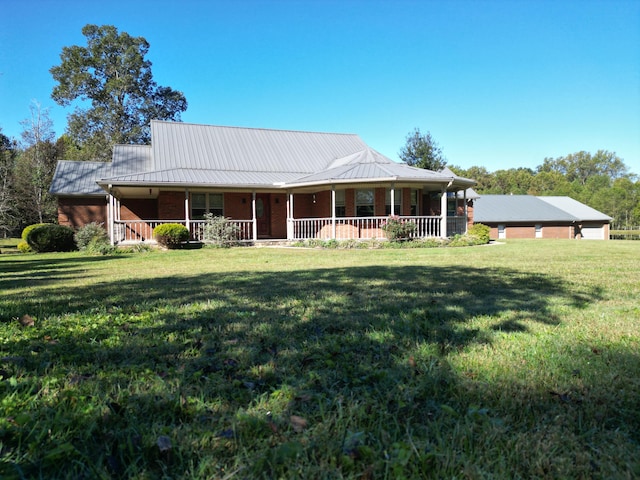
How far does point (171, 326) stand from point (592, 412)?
329cm

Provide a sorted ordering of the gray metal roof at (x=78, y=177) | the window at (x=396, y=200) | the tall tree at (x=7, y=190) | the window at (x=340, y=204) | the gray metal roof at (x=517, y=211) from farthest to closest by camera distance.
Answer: the gray metal roof at (x=517, y=211) → the tall tree at (x=7, y=190) → the gray metal roof at (x=78, y=177) → the window at (x=340, y=204) → the window at (x=396, y=200)

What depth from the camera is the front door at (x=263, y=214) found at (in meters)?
22.1

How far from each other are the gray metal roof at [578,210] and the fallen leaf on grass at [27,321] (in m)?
48.7

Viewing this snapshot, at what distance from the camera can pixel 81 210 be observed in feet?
76.4

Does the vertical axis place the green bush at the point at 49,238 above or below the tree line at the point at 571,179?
below

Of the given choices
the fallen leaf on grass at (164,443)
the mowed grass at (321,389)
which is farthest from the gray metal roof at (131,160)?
the fallen leaf on grass at (164,443)

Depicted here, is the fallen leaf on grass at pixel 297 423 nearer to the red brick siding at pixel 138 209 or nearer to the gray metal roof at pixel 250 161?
the gray metal roof at pixel 250 161

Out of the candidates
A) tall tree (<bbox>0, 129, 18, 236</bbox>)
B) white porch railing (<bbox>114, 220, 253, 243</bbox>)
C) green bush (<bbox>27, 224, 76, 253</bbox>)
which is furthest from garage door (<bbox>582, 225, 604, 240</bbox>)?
tall tree (<bbox>0, 129, 18, 236</bbox>)

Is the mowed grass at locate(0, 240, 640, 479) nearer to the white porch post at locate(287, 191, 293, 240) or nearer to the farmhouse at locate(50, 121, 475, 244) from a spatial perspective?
the farmhouse at locate(50, 121, 475, 244)

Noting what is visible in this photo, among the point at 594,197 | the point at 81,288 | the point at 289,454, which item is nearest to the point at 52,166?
the point at 81,288

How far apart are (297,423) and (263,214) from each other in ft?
67.7

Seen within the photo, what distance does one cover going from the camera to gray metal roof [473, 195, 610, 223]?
40500 millimetres

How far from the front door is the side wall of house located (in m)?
9.24

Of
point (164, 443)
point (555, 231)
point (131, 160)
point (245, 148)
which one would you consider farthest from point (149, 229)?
point (555, 231)
